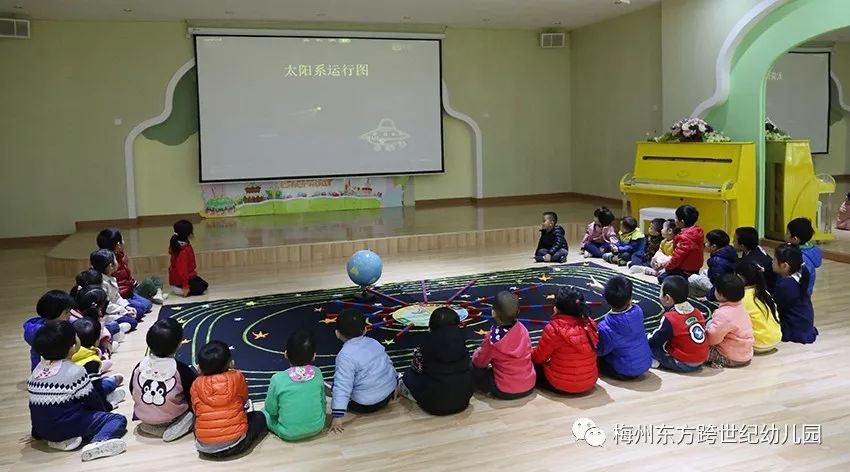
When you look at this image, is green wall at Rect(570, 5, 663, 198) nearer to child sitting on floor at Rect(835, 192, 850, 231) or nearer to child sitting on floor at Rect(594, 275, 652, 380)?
child sitting on floor at Rect(835, 192, 850, 231)

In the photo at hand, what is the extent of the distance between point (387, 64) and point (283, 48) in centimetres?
163

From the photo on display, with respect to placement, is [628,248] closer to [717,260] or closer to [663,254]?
[663,254]

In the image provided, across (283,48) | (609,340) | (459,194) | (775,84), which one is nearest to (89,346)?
(609,340)

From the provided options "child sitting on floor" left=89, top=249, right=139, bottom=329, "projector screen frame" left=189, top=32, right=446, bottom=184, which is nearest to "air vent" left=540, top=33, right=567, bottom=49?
"projector screen frame" left=189, top=32, right=446, bottom=184

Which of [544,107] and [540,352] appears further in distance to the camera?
[544,107]

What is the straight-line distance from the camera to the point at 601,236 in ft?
26.5

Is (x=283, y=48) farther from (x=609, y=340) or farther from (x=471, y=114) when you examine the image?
(x=609, y=340)

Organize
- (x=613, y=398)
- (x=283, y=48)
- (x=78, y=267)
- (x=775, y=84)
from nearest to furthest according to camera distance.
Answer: (x=613, y=398) < (x=78, y=267) < (x=283, y=48) < (x=775, y=84)

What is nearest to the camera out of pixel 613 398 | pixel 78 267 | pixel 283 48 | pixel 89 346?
pixel 613 398

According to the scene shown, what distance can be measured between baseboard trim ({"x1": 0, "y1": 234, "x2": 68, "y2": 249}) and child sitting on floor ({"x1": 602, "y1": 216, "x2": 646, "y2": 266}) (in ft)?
24.4

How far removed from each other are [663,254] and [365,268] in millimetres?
2848

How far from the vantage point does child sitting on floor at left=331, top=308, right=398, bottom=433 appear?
3.63 meters

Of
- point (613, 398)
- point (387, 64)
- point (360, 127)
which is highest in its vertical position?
point (387, 64)

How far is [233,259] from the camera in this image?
8.20 m
